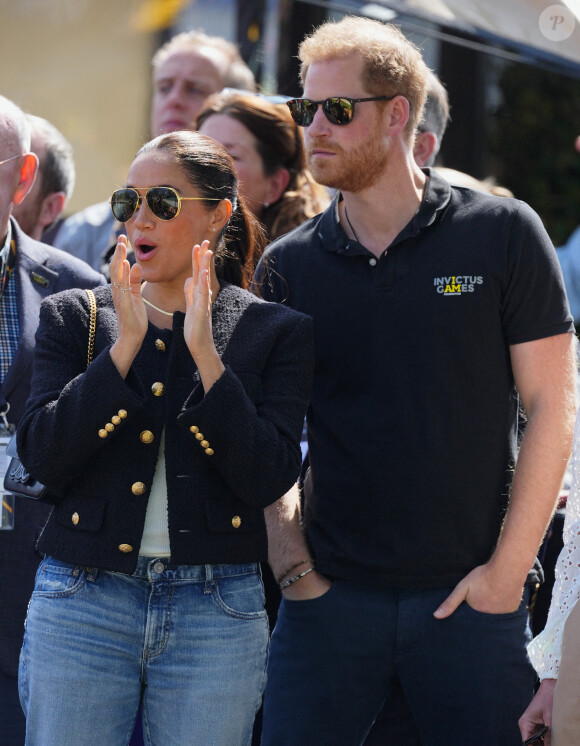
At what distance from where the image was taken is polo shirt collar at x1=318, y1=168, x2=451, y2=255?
318cm

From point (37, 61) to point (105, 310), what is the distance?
4.77 m

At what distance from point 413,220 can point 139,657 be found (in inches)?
56.0

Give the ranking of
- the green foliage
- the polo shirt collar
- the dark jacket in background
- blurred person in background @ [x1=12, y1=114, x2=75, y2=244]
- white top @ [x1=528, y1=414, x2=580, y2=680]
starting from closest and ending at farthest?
1. white top @ [x1=528, y1=414, x2=580, y2=680]
2. the polo shirt collar
3. the dark jacket in background
4. blurred person in background @ [x1=12, y1=114, x2=75, y2=244]
5. the green foliage

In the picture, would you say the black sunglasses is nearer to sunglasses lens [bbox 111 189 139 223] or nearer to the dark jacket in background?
sunglasses lens [bbox 111 189 139 223]

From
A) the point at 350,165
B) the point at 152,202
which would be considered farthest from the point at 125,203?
the point at 350,165

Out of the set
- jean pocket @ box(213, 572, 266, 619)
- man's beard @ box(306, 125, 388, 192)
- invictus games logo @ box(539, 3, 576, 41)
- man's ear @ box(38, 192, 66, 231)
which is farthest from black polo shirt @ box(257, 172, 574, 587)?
man's ear @ box(38, 192, 66, 231)

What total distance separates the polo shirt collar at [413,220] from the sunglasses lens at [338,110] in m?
0.29

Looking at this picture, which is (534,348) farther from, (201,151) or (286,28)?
(286,28)

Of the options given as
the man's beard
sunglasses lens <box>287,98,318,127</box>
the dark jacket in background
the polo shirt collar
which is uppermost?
sunglasses lens <box>287,98,318,127</box>

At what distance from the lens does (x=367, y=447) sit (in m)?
3.12

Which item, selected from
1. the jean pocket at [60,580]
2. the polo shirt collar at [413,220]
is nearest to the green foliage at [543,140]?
the polo shirt collar at [413,220]

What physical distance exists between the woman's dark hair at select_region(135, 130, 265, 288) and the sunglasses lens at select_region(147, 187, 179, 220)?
0.10 metres

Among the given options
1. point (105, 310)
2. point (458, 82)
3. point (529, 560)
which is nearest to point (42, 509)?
point (105, 310)

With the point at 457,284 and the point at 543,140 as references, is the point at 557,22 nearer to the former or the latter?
the point at 457,284
